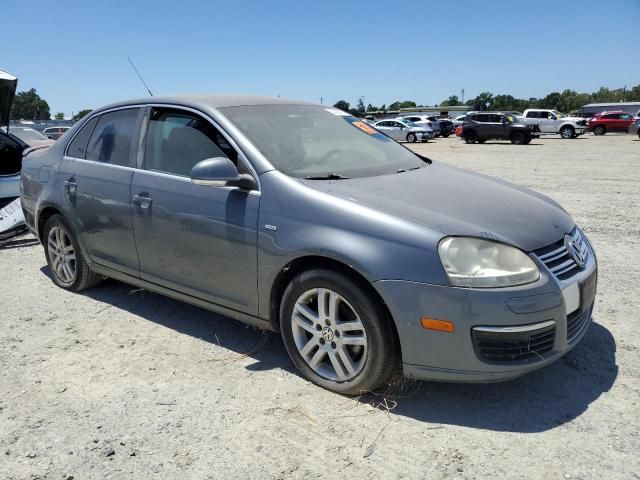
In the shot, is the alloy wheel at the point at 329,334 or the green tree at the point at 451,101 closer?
the alloy wheel at the point at 329,334

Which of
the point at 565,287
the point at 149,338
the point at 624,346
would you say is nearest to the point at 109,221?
the point at 149,338

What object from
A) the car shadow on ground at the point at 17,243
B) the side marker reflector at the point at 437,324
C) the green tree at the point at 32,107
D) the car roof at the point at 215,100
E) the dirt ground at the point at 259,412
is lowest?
the dirt ground at the point at 259,412

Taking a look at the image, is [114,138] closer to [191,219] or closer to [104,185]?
[104,185]

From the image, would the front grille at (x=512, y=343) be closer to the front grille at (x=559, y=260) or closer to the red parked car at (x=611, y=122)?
the front grille at (x=559, y=260)

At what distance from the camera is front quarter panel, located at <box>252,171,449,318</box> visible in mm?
2699

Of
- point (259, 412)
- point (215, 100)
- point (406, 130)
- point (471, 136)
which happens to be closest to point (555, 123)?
point (471, 136)

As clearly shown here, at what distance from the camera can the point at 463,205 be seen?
3051 mm

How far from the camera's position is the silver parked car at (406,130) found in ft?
112

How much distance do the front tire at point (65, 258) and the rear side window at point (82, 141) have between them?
0.56 metres

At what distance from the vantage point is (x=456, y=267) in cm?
265

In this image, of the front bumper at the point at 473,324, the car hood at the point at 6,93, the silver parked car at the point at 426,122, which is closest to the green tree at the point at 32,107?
the silver parked car at the point at 426,122

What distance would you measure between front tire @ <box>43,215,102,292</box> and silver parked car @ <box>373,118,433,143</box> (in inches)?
1191

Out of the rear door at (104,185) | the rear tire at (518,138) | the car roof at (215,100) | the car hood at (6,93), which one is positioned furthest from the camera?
the rear tire at (518,138)

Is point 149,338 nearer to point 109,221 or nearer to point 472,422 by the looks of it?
point 109,221
